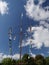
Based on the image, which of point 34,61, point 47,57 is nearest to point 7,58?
point 34,61

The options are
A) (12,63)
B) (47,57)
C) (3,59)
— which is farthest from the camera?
(47,57)

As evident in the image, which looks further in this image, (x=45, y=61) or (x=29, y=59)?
(x=45, y=61)

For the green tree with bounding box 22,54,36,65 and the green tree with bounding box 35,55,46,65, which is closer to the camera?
the green tree with bounding box 22,54,36,65

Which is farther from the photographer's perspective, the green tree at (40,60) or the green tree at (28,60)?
the green tree at (40,60)

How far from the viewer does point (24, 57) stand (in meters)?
56.3

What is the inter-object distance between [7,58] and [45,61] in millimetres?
8589

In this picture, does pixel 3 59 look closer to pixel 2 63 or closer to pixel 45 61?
pixel 2 63

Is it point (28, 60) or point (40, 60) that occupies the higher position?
point (40, 60)

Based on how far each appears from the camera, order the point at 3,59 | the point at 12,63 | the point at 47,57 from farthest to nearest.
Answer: the point at 47,57
the point at 3,59
the point at 12,63

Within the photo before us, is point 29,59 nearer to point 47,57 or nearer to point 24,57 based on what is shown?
point 24,57

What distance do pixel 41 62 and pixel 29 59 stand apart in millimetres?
3311

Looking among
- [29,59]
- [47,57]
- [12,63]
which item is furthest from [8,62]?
[47,57]

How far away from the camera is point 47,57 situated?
63.8 metres

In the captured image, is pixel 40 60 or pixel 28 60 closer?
pixel 28 60
